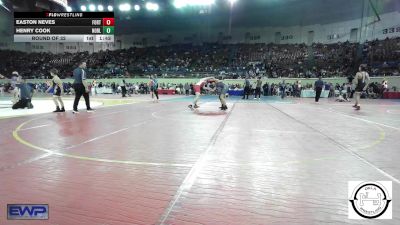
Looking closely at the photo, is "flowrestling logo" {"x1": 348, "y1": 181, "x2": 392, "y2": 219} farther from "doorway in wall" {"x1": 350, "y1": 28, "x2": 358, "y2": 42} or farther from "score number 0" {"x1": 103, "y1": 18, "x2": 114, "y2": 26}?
"doorway in wall" {"x1": 350, "y1": 28, "x2": 358, "y2": 42}

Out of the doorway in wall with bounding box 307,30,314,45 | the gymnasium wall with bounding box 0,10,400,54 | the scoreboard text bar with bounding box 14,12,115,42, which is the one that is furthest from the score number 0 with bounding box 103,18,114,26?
the doorway in wall with bounding box 307,30,314,45

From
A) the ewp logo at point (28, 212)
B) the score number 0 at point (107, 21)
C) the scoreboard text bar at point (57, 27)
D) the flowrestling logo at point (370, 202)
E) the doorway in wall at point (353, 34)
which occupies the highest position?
the doorway in wall at point (353, 34)

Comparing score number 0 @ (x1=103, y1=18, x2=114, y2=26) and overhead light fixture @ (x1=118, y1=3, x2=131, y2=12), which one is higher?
overhead light fixture @ (x1=118, y1=3, x2=131, y2=12)

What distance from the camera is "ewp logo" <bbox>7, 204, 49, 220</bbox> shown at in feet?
9.23

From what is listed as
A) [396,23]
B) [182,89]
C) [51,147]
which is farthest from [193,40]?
[51,147]

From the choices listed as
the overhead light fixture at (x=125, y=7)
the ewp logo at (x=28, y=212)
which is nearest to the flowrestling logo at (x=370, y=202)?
the ewp logo at (x=28, y=212)

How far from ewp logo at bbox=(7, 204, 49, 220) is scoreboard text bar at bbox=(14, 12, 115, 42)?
15222mm

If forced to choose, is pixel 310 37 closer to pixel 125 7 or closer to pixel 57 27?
pixel 125 7

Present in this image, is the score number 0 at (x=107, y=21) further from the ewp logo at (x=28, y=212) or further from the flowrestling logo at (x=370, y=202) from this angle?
the flowrestling logo at (x=370, y=202)

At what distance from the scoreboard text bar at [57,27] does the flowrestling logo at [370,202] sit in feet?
54.0

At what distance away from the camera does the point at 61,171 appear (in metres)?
4.23

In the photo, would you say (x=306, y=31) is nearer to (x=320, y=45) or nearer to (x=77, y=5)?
(x=320, y=45)

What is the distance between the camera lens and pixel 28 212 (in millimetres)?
2908

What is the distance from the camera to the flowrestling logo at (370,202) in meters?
2.85
